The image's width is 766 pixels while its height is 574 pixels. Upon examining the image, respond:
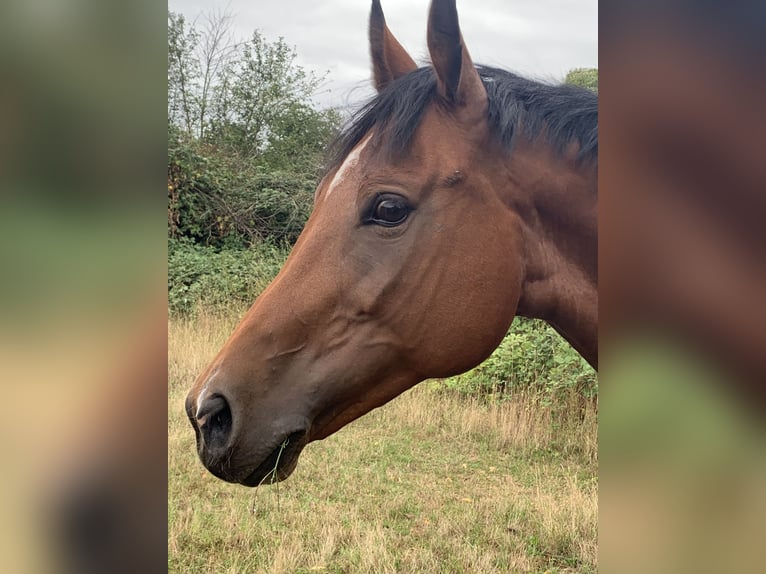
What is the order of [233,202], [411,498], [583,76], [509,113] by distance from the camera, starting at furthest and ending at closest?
[233,202]
[583,76]
[411,498]
[509,113]

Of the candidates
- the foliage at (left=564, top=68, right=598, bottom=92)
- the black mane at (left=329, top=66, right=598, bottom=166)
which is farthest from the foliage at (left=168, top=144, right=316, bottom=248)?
the black mane at (left=329, top=66, right=598, bottom=166)

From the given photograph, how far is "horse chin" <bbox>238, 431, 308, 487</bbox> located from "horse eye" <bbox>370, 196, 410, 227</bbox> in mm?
571

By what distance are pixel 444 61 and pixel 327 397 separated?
908 millimetres

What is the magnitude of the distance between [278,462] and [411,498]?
180 centimetres

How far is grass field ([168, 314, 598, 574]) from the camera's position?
232 centimetres

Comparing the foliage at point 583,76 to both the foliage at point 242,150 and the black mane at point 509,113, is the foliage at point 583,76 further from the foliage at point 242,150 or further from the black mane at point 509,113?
the foliage at point 242,150

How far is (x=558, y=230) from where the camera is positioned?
4.53ft
